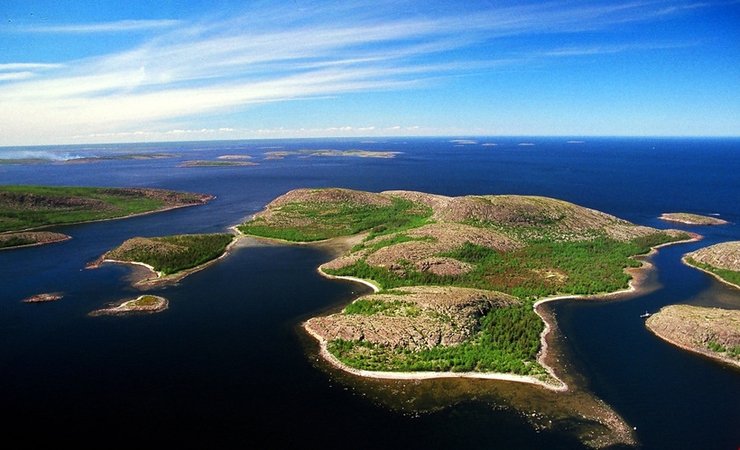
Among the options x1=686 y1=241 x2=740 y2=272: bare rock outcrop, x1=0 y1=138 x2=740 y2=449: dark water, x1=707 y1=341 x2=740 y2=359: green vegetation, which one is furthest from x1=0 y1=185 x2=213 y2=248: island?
x1=686 y1=241 x2=740 y2=272: bare rock outcrop

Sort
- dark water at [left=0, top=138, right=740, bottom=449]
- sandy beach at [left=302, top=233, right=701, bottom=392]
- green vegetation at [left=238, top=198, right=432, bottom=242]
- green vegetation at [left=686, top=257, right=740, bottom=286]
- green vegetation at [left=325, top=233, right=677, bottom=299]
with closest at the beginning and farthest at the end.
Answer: dark water at [left=0, top=138, right=740, bottom=449] → sandy beach at [left=302, top=233, right=701, bottom=392] → green vegetation at [left=325, top=233, right=677, bottom=299] → green vegetation at [left=686, top=257, right=740, bottom=286] → green vegetation at [left=238, top=198, right=432, bottom=242]

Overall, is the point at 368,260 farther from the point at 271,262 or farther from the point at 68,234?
the point at 68,234

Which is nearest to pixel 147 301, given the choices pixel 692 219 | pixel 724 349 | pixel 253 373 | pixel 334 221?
pixel 253 373

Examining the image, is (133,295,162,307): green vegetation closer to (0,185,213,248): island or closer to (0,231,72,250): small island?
(0,231,72,250): small island

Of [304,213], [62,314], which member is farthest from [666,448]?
[304,213]

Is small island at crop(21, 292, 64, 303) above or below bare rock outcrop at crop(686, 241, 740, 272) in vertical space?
below

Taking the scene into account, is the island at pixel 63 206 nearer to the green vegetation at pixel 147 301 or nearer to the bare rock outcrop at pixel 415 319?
the green vegetation at pixel 147 301
